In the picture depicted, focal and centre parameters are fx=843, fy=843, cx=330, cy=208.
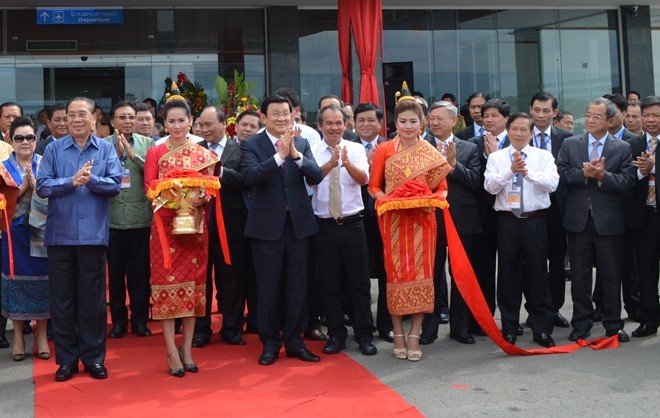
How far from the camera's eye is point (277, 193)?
18.9 ft

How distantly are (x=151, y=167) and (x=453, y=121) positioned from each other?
2271 millimetres

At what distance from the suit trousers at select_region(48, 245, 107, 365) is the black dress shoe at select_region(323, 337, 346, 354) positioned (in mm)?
1544

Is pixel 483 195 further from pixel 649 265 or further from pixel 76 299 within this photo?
pixel 76 299

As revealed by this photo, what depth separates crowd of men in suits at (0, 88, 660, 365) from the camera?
5.79 metres

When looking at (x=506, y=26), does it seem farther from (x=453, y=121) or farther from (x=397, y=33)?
(x=453, y=121)

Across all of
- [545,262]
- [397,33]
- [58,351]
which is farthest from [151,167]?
[397,33]

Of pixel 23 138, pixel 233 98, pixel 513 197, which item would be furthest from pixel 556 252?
pixel 23 138

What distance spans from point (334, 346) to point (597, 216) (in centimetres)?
215

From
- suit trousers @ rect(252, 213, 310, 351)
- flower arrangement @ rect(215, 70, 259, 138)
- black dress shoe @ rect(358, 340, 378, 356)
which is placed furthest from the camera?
flower arrangement @ rect(215, 70, 259, 138)

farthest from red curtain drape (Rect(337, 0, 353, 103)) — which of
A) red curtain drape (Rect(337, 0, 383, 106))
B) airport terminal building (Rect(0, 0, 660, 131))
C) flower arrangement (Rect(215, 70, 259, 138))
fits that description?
Result: flower arrangement (Rect(215, 70, 259, 138))

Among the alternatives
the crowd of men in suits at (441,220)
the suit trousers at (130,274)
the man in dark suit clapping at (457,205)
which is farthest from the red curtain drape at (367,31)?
the suit trousers at (130,274)

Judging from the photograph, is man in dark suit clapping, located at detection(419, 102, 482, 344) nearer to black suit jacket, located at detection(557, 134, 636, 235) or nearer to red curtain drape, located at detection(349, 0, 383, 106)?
black suit jacket, located at detection(557, 134, 636, 235)

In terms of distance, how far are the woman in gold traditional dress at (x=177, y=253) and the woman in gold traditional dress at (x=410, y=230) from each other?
1.25m

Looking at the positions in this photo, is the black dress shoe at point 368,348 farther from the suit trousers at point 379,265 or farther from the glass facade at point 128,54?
the glass facade at point 128,54
